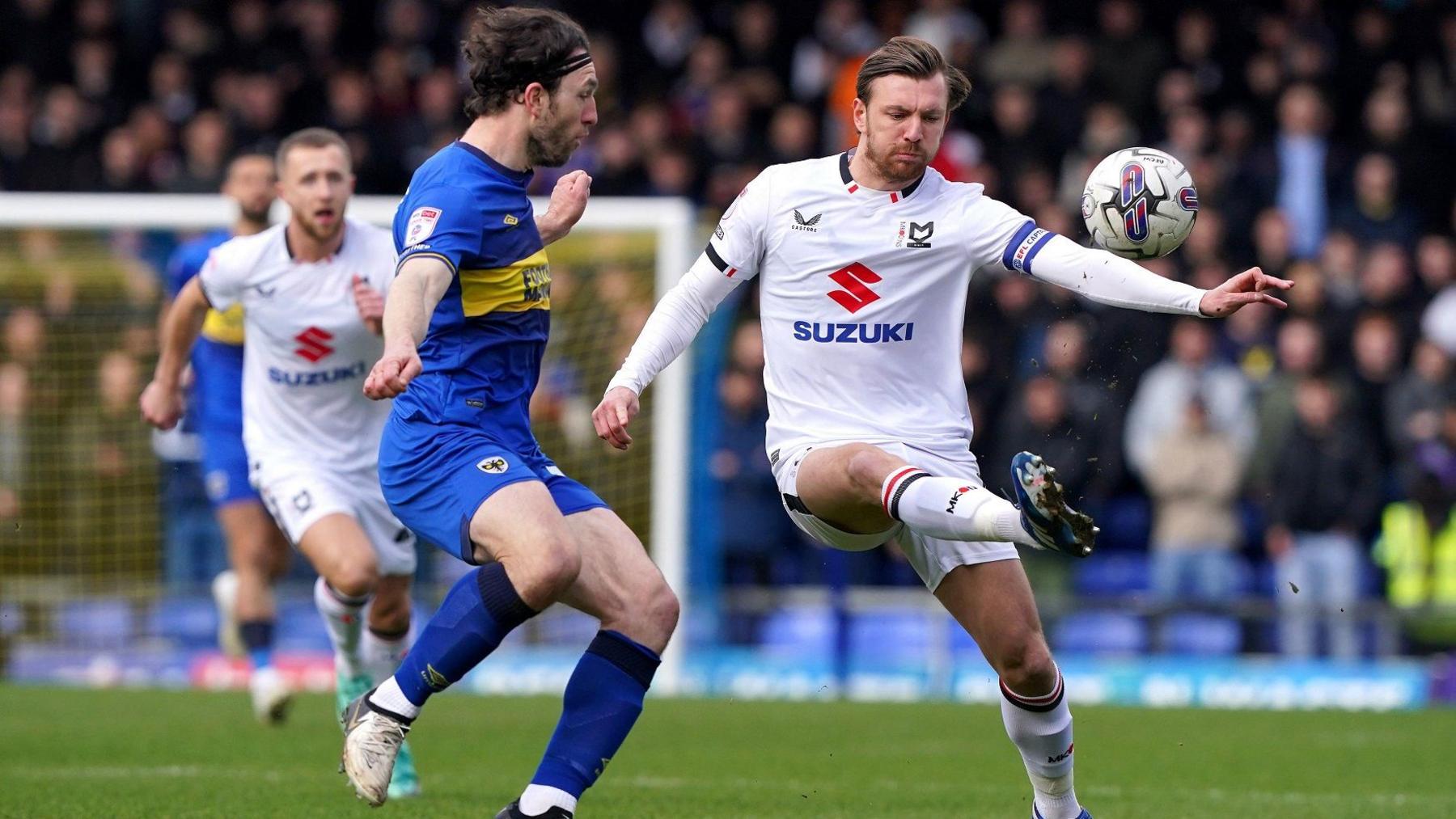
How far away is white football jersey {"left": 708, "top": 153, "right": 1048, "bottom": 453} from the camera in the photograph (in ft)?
21.3

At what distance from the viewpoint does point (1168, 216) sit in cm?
642

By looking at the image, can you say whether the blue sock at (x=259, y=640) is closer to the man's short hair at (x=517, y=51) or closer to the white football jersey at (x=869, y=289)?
the white football jersey at (x=869, y=289)

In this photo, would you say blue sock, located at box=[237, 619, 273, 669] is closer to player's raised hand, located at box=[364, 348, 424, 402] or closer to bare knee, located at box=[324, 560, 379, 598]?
bare knee, located at box=[324, 560, 379, 598]

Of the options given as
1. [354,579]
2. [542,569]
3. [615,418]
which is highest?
[615,418]

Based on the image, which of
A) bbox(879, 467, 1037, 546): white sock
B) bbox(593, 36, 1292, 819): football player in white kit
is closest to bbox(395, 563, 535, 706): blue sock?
bbox(593, 36, 1292, 819): football player in white kit

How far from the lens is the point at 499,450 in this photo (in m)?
6.21

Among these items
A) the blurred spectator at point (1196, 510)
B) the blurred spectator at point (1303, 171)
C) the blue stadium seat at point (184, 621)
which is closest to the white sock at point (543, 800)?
the blurred spectator at point (1196, 510)

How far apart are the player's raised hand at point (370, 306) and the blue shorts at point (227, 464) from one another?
8.76ft

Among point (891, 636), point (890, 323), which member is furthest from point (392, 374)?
point (891, 636)

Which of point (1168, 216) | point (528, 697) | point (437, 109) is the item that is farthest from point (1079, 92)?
point (1168, 216)

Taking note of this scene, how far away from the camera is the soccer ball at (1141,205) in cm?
643

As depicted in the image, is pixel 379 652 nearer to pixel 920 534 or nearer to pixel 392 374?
pixel 920 534

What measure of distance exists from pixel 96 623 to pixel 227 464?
16.2 ft

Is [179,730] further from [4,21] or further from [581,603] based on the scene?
[4,21]
